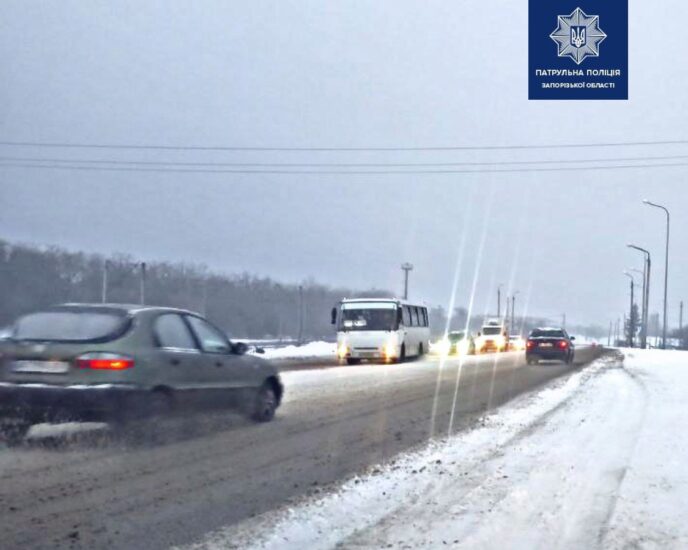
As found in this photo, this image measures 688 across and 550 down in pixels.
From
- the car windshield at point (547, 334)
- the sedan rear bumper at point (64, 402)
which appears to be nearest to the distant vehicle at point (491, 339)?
the car windshield at point (547, 334)

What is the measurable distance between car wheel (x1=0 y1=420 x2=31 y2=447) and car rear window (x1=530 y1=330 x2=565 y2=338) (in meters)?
31.3

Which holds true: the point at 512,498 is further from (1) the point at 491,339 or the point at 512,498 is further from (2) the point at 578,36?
(1) the point at 491,339

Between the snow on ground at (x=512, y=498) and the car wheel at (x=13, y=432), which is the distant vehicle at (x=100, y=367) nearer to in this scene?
the car wheel at (x=13, y=432)

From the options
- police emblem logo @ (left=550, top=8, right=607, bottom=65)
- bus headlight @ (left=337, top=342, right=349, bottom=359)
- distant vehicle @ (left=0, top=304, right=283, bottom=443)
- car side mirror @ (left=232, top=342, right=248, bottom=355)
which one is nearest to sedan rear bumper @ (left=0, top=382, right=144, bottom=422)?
distant vehicle @ (left=0, top=304, right=283, bottom=443)

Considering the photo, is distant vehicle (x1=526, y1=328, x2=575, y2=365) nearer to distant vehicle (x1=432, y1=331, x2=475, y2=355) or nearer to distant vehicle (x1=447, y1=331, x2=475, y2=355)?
distant vehicle (x1=432, y1=331, x2=475, y2=355)

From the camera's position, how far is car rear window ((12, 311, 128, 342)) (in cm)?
1054

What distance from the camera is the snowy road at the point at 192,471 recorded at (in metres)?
6.80

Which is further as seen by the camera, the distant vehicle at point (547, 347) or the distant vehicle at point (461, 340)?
the distant vehicle at point (461, 340)

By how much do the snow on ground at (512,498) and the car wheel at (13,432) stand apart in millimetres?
4201

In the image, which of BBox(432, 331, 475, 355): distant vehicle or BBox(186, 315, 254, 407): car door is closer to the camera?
BBox(186, 315, 254, 407): car door

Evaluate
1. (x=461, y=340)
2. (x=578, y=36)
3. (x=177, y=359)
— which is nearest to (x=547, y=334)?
(x=578, y=36)

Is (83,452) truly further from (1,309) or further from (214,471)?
(1,309)

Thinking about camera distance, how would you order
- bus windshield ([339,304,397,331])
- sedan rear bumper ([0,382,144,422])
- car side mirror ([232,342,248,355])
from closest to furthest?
sedan rear bumper ([0,382,144,422]) < car side mirror ([232,342,248,355]) < bus windshield ([339,304,397,331])

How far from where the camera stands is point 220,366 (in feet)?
40.2
